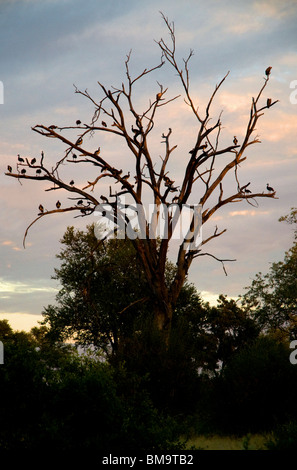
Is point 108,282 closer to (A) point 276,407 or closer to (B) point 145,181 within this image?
(B) point 145,181

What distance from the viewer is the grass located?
11.1 m

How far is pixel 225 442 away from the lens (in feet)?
40.0

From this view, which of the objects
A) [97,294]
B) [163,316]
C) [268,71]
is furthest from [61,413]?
[97,294]

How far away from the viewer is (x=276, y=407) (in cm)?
1394

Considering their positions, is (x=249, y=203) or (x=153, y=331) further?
(x=249, y=203)

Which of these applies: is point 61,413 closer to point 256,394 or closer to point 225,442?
point 225,442

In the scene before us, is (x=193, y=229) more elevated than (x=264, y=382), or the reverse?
(x=193, y=229)

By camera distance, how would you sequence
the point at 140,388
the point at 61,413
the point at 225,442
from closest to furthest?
1. the point at 61,413
2. the point at 225,442
3. the point at 140,388

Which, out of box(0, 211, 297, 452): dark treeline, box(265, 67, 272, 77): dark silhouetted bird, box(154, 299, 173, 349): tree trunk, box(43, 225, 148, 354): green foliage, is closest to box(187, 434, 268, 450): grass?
box(0, 211, 297, 452): dark treeline

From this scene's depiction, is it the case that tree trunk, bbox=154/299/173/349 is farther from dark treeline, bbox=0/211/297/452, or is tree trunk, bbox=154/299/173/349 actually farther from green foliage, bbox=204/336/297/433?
green foliage, bbox=204/336/297/433

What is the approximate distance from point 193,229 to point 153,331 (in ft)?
13.6
